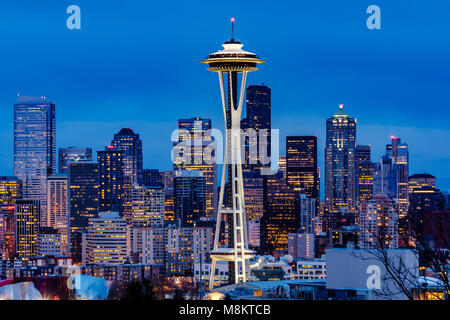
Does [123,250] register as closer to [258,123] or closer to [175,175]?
[175,175]

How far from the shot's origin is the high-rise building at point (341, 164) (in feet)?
246

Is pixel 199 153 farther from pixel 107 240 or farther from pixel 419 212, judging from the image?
pixel 419 212

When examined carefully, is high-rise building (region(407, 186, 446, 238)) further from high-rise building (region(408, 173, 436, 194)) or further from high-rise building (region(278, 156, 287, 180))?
high-rise building (region(278, 156, 287, 180))

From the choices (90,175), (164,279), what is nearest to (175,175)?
(90,175)

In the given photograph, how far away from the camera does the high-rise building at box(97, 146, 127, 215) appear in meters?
76.6

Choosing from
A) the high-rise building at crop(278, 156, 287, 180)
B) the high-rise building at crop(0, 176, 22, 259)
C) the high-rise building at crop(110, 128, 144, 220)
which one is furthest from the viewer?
the high-rise building at crop(278, 156, 287, 180)

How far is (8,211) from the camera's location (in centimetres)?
7119

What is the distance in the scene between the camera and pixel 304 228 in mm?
73000

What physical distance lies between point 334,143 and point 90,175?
841 inches

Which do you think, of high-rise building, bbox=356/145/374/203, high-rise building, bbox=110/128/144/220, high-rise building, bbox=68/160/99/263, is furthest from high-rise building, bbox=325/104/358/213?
high-rise building, bbox=68/160/99/263

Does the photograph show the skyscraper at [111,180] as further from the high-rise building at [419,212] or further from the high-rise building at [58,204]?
the high-rise building at [419,212]

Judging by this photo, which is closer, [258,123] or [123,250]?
[123,250]

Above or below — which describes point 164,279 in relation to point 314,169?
below

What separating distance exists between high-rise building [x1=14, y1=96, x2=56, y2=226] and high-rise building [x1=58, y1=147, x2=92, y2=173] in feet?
11.5
